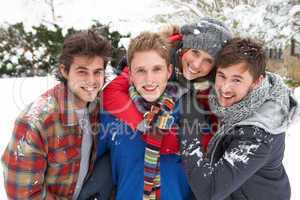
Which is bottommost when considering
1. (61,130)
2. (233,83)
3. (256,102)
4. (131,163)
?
(131,163)

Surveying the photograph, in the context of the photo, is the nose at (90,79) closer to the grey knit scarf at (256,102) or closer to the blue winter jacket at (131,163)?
the blue winter jacket at (131,163)

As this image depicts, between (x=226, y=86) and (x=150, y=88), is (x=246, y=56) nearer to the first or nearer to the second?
(x=226, y=86)

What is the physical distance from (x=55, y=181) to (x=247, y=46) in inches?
56.2

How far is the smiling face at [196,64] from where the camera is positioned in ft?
7.75

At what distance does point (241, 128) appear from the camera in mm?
2104

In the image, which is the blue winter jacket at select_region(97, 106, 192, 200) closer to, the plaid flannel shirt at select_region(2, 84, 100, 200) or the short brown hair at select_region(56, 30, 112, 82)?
the plaid flannel shirt at select_region(2, 84, 100, 200)

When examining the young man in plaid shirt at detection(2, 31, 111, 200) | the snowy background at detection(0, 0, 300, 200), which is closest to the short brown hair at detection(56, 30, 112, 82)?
the young man in plaid shirt at detection(2, 31, 111, 200)

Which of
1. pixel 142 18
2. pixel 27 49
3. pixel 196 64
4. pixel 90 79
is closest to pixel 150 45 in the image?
pixel 196 64

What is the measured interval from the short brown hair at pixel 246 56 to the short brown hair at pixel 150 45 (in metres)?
0.35

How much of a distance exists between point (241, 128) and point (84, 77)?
3.15 feet

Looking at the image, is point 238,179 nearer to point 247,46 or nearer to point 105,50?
point 247,46

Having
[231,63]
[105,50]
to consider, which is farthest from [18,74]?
[231,63]

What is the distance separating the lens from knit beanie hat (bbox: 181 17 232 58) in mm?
2326

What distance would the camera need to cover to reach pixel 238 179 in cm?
209
